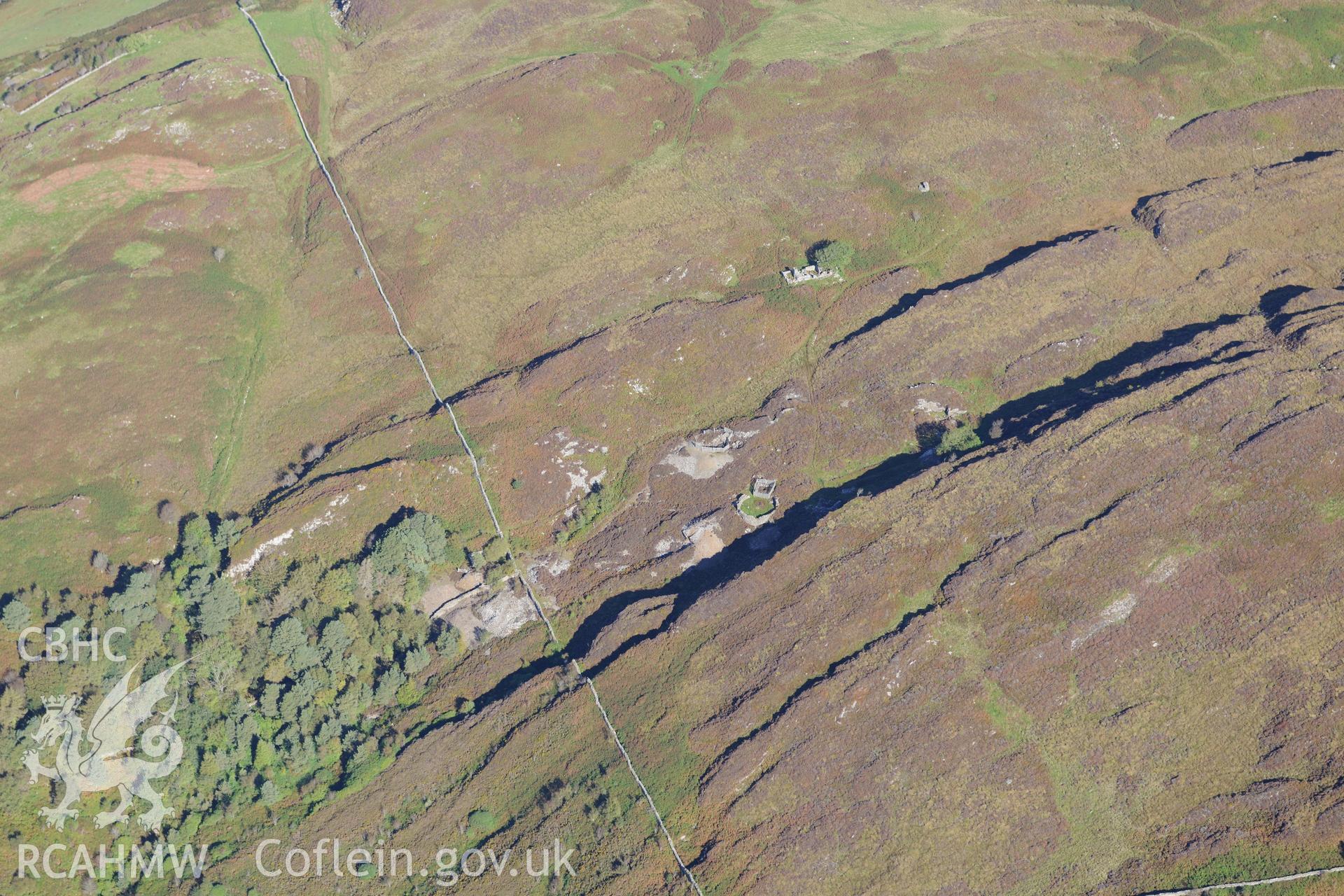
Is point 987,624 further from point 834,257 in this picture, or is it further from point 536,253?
point 536,253

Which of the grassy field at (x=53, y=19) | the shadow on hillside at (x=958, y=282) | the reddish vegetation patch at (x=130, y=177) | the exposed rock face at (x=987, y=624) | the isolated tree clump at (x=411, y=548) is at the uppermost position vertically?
the grassy field at (x=53, y=19)

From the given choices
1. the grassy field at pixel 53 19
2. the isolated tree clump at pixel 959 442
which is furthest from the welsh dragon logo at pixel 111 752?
the grassy field at pixel 53 19

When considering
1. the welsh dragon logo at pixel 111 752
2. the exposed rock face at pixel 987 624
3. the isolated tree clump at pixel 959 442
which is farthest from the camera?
the isolated tree clump at pixel 959 442

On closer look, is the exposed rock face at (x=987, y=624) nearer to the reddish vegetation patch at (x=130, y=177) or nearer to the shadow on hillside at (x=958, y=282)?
the shadow on hillside at (x=958, y=282)

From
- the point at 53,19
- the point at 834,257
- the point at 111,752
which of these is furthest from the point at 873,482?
the point at 53,19

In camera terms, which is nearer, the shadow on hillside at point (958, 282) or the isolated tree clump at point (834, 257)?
the shadow on hillside at point (958, 282)

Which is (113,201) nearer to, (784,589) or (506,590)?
(506,590)

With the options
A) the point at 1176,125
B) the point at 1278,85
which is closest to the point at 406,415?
the point at 1176,125
